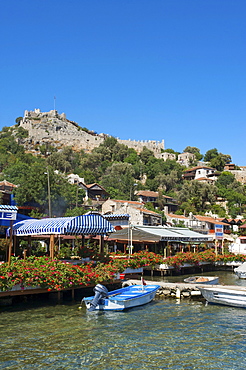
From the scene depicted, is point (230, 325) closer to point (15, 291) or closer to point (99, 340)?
point (99, 340)

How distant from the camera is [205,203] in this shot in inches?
3693

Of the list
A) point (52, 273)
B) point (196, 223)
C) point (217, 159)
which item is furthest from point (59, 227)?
point (217, 159)

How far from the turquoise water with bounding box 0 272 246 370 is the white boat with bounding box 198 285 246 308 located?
1.89 feet

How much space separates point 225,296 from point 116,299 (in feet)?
20.2

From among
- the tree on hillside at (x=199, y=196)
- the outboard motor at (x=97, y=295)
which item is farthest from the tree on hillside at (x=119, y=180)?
the outboard motor at (x=97, y=295)

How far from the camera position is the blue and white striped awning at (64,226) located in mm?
19719

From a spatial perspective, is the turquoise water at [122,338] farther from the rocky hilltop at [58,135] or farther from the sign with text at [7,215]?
the rocky hilltop at [58,135]

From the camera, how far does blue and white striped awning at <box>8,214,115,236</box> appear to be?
19.7 metres

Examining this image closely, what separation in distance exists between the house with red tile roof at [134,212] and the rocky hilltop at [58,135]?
223 feet

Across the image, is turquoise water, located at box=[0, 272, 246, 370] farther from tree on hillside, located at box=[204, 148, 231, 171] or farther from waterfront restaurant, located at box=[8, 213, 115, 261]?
tree on hillside, located at box=[204, 148, 231, 171]

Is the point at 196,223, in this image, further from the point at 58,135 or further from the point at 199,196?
the point at 58,135

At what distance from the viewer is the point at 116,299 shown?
18.4 meters

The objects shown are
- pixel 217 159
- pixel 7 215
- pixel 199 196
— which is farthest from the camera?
pixel 217 159

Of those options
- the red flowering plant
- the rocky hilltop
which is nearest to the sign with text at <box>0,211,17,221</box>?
the red flowering plant
